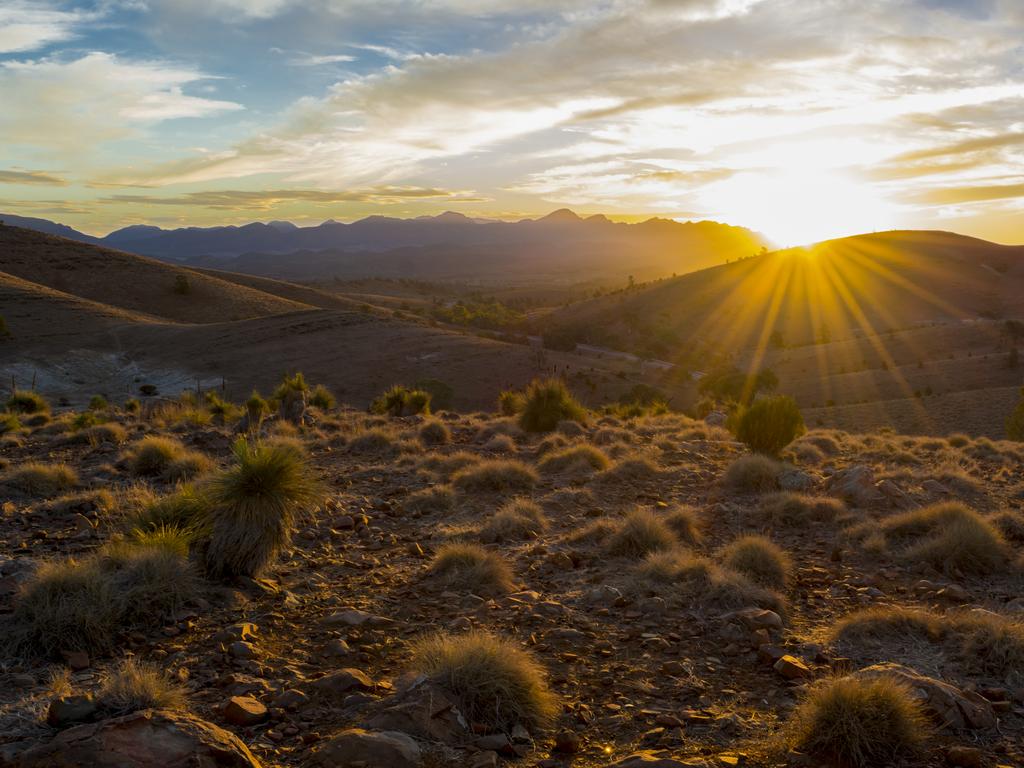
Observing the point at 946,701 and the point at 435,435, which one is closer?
the point at 946,701

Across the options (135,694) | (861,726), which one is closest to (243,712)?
(135,694)

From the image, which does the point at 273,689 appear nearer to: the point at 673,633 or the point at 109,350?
the point at 673,633

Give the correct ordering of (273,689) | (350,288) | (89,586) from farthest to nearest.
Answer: (350,288), (89,586), (273,689)

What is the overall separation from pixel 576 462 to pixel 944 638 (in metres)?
8.65

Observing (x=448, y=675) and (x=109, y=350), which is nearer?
(x=448, y=675)

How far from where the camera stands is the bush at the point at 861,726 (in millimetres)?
4547

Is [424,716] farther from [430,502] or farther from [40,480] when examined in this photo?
[40,480]

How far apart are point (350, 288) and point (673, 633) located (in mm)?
146969

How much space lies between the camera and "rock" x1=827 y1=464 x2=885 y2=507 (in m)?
11.8

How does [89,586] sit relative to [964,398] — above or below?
above

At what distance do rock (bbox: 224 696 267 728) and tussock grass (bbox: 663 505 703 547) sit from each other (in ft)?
20.3

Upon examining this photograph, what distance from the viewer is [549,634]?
6664 millimetres

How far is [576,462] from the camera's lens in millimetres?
14664

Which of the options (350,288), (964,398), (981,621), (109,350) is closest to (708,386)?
(964,398)
